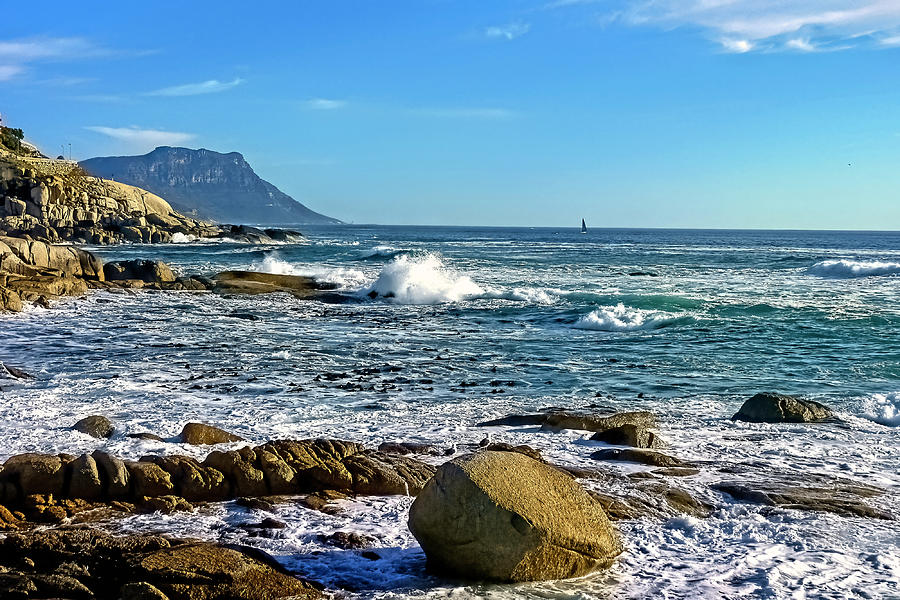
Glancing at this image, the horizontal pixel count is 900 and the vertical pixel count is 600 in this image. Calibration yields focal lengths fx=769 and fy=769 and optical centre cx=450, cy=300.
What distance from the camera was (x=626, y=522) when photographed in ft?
22.9

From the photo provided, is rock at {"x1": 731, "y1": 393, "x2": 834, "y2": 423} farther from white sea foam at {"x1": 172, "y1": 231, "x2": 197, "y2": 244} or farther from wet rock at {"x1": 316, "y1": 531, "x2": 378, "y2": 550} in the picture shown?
white sea foam at {"x1": 172, "y1": 231, "x2": 197, "y2": 244}

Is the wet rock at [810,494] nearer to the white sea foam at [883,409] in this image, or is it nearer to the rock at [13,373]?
the white sea foam at [883,409]

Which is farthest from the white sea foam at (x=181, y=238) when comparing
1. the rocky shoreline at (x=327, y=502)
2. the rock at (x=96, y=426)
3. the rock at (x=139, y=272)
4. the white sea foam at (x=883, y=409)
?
the white sea foam at (x=883, y=409)

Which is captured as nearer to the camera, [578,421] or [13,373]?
[578,421]

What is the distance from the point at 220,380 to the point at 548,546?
9.37 m

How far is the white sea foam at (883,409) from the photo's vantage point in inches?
447

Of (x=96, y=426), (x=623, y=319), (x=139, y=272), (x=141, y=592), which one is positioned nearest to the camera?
(x=141, y=592)

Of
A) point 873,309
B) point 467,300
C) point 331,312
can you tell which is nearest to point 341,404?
point 331,312

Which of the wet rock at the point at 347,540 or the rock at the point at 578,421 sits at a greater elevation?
the wet rock at the point at 347,540

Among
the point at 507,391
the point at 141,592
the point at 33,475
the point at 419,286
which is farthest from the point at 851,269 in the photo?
the point at 141,592

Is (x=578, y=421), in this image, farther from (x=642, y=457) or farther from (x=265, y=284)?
(x=265, y=284)

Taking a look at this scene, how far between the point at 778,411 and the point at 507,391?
4361 millimetres

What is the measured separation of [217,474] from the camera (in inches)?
287

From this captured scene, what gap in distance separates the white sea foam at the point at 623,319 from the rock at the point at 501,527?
16126mm
